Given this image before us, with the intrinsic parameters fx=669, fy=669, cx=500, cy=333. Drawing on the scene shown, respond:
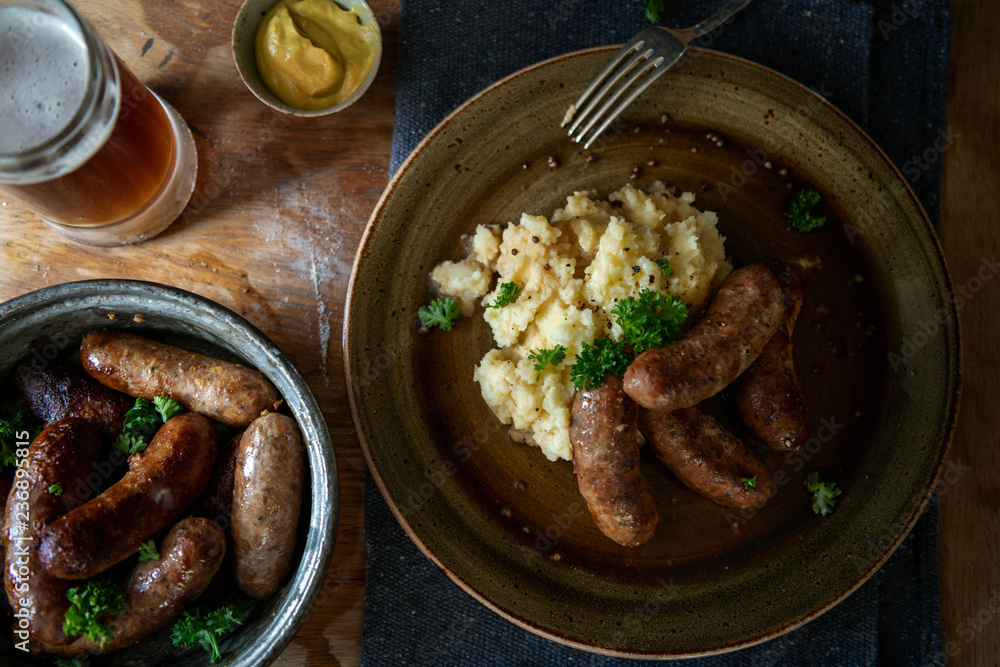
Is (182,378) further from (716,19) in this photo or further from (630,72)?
(716,19)

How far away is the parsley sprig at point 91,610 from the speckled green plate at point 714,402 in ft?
3.56

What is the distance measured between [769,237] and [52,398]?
10.9ft

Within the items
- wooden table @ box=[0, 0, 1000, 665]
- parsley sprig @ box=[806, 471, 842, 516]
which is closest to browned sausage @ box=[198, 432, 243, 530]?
wooden table @ box=[0, 0, 1000, 665]

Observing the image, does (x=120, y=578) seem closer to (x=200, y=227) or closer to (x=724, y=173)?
(x=200, y=227)

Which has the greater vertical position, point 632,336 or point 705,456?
point 632,336

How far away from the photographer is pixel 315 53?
3.02 metres

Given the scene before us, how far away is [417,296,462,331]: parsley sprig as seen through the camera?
3.09 metres

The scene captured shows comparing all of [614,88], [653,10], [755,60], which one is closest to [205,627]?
[614,88]

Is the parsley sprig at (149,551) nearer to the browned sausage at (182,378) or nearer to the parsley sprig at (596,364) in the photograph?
the browned sausage at (182,378)

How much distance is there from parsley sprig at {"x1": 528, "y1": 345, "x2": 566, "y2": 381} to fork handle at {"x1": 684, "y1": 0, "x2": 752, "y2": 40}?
162 centimetres

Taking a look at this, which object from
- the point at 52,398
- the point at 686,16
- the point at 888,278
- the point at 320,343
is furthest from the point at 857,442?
the point at 52,398

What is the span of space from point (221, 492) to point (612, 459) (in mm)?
1611

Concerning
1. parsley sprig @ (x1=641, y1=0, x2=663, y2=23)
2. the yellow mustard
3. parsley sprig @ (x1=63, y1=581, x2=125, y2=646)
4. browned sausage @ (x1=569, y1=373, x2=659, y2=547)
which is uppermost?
parsley sprig @ (x1=641, y1=0, x2=663, y2=23)

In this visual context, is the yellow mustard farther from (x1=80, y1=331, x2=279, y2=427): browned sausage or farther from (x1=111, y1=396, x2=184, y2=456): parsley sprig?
(x1=111, y1=396, x2=184, y2=456): parsley sprig
